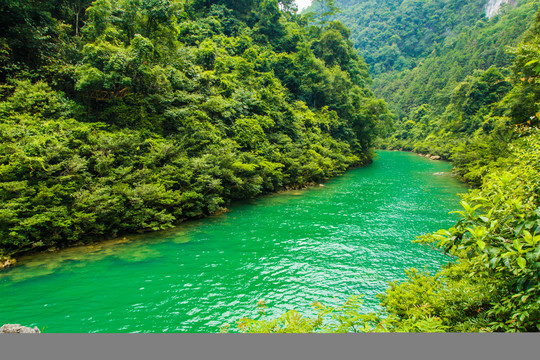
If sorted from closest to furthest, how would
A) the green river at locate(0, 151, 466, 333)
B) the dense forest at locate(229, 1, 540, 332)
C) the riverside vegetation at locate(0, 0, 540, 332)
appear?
the dense forest at locate(229, 1, 540, 332)
the riverside vegetation at locate(0, 0, 540, 332)
the green river at locate(0, 151, 466, 333)

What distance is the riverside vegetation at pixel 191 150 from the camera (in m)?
3.93

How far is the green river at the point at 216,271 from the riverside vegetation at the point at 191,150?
1.04 meters

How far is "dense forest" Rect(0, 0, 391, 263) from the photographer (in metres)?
10.5

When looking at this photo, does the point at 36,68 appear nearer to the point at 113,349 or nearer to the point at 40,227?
the point at 40,227

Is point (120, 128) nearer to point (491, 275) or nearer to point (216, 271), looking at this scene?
point (216, 271)

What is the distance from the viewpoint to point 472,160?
2491 cm

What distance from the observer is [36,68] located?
1429 centimetres

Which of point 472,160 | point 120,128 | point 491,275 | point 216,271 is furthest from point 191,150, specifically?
point 472,160

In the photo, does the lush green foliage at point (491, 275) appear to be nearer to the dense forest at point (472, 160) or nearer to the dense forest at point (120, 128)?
the dense forest at point (472, 160)

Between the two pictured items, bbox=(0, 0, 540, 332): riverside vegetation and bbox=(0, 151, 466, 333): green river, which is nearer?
bbox=(0, 0, 540, 332): riverside vegetation

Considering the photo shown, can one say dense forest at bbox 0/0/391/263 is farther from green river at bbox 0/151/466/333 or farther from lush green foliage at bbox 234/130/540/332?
lush green foliage at bbox 234/130/540/332

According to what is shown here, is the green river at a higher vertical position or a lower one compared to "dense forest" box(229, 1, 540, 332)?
lower

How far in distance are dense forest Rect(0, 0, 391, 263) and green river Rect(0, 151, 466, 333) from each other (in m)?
1.44

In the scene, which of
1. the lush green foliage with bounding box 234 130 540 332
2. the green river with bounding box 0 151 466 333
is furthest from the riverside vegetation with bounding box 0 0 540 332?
the green river with bounding box 0 151 466 333
